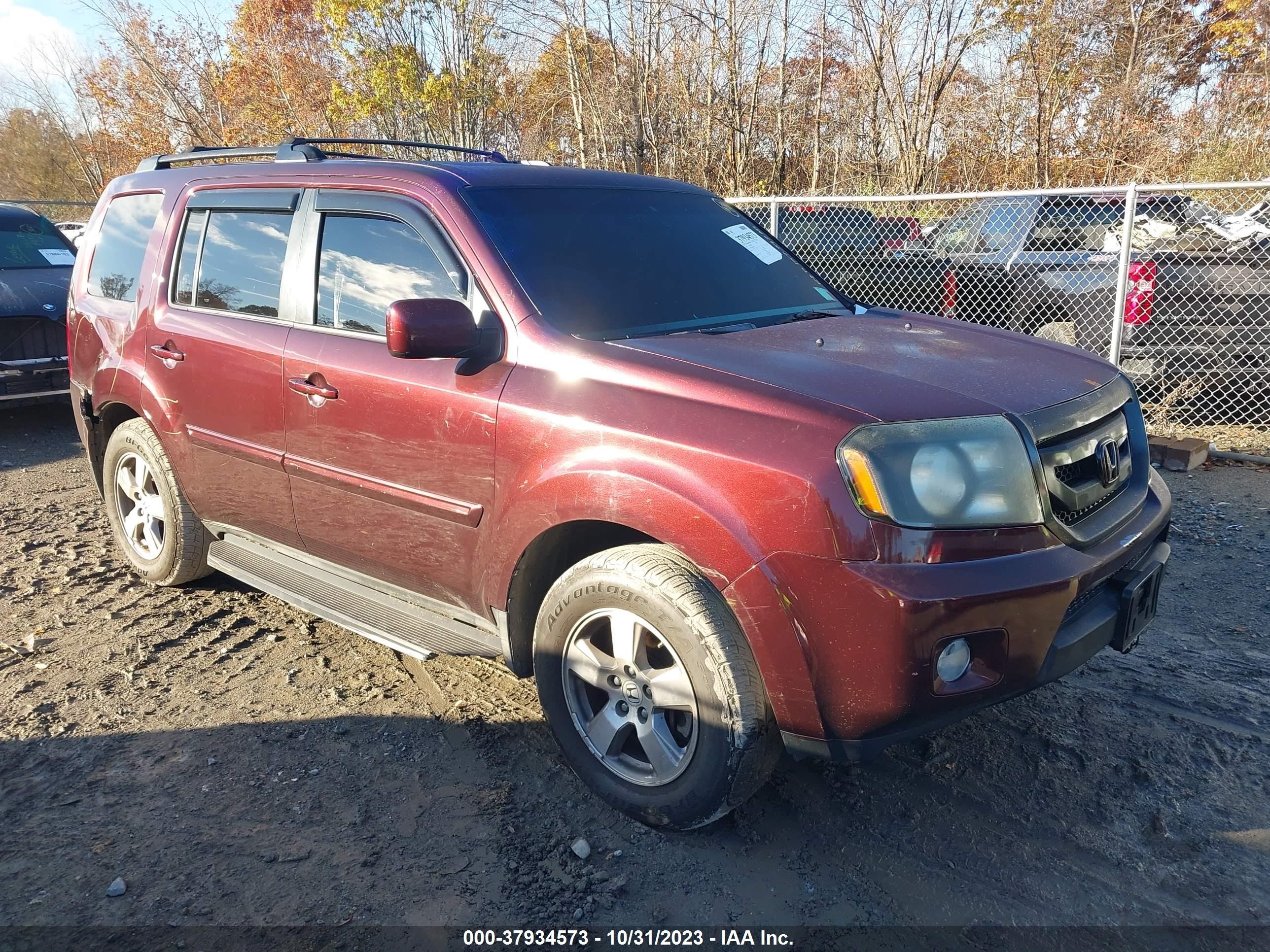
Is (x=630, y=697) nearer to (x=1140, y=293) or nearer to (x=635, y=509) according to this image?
(x=635, y=509)

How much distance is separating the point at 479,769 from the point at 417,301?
152 centimetres

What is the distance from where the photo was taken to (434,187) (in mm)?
3242

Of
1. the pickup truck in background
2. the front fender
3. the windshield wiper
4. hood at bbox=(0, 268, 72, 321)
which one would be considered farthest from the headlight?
hood at bbox=(0, 268, 72, 321)

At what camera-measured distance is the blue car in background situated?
7.88 metres

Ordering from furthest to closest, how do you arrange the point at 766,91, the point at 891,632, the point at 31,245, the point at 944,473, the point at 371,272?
the point at 766,91 → the point at 31,245 → the point at 371,272 → the point at 944,473 → the point at 891,632

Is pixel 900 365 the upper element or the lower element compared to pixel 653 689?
upper

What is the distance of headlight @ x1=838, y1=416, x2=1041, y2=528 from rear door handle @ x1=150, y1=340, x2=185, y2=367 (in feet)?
10.0

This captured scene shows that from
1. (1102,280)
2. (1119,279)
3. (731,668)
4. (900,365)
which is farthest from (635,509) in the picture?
(1102,280)

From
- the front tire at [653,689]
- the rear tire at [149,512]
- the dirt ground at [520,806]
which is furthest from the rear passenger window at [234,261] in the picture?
the front tire at [653,689]

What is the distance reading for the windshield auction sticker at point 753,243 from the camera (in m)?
3.88

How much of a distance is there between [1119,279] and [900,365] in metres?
4.89

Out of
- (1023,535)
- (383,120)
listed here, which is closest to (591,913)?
(1023,535)

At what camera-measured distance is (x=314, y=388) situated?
11.3 feet

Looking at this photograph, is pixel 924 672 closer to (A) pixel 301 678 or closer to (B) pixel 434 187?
(B) pixel 434 187
